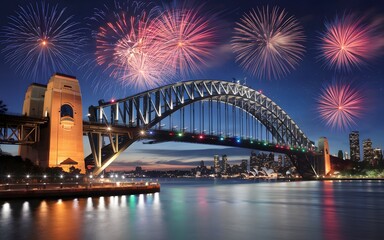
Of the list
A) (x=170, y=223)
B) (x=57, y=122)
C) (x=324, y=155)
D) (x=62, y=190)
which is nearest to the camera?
(x=170, y=223)

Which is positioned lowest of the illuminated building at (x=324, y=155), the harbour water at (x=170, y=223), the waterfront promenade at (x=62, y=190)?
the harbour water at (x=170, y=223)

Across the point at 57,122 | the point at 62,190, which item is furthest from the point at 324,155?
the point at 62,190

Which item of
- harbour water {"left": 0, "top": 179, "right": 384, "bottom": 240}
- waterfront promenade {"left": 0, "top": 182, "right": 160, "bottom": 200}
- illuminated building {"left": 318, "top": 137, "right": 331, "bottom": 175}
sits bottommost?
harbour water {"left": 0, "top": 179, "right": 384, "bottom": 240}

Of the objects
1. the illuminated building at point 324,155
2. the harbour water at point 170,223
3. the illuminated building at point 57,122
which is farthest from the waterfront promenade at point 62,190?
the illuminated building at point 324,155

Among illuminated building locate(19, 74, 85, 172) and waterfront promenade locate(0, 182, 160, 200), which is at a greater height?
illuminated building locate(19, 74, 85, 172)

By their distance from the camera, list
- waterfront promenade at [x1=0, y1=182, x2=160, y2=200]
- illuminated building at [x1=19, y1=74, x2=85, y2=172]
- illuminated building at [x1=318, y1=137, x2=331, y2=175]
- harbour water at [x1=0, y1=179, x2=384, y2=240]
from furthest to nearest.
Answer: illuminated building at [x1=318, y1=137, x2=331, y2=175]
illuminated building at [x1=19, y1=74, x2=85, y2=172]
waterfront promenade at [x1=0, y1=182, x2=160, y2=200]
harbour water at [x1=0, y1=179, x2=384, y2=240]

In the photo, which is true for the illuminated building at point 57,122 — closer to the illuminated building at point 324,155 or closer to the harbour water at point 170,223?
the harbour water at point 170,223

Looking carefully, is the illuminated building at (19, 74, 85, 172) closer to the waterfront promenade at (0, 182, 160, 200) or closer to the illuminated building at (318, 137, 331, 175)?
the waterfront promenade at (0, 182, 160, 200)

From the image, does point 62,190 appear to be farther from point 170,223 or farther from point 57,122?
point 170,223

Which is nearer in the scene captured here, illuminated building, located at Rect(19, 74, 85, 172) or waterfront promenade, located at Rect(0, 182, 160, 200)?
waterfront promenade, located at Rect(0, 182, 160, 200)

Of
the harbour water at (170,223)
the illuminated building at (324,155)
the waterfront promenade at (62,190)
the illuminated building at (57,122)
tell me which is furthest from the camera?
the illuminated building at (324,155)

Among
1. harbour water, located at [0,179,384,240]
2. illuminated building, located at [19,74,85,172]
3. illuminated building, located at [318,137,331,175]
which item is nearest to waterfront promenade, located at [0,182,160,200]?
harbour water, located at [0,179,384,240]

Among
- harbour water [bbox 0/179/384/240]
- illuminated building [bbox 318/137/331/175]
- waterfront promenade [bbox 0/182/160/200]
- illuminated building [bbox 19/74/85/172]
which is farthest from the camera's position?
illuminated building [bbox 318/137/331/175]
